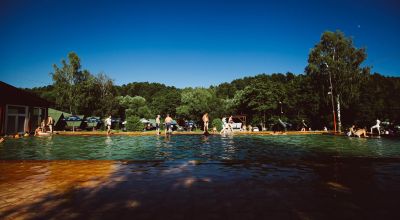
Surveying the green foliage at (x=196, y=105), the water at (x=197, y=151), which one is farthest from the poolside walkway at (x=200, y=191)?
the green foliage at (x=196, y=105)

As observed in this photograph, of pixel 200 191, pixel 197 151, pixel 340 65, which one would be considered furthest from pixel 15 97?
pixel 340 65

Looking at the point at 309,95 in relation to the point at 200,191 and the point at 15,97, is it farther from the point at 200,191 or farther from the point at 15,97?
the point at 200,191

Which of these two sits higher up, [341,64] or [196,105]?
[341,64]

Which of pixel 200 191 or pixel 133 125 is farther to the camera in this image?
pixel 133 125

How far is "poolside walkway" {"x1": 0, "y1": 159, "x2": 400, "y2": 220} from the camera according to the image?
3.58 meters

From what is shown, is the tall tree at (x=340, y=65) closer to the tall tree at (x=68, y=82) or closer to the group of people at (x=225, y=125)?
the group of people at (x=225, y=125)

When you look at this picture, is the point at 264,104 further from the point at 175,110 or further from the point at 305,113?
the point at 175,110

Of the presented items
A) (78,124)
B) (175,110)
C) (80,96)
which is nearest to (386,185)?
(78,124)

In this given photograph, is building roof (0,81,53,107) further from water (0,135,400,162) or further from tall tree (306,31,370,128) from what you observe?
tall tree (306,31,370,128)

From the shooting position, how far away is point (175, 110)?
278 ft

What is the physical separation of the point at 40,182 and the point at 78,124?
149 feet

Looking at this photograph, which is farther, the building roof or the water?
the building roof

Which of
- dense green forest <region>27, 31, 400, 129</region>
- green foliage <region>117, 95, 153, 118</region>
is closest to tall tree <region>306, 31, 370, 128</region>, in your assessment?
dense green forest <region>27, 31, 400, 129</region>

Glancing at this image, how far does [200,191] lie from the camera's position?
15.1ft
